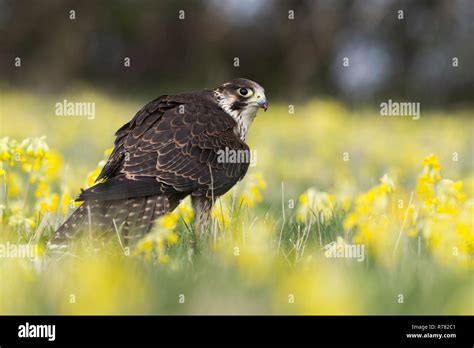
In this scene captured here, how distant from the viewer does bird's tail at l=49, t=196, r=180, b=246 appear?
16.0ft

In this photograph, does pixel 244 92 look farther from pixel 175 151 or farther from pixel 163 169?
pixel 163 169

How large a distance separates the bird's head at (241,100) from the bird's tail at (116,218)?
1.25m

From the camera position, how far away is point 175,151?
541cm

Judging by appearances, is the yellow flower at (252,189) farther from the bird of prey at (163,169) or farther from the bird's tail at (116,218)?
the bird's tail at (116,218)

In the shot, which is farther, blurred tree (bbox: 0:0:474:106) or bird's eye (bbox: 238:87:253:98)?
blurred tree (bbox: 0:0:474:106)

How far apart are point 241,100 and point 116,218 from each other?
64.7 inches

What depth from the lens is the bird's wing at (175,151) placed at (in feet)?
17.0

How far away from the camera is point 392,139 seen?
11578mm

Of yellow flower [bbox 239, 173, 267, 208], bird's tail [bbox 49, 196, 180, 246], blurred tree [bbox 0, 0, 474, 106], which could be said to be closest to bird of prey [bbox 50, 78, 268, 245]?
bird's tail [bbox 49, 196, 180, 246]

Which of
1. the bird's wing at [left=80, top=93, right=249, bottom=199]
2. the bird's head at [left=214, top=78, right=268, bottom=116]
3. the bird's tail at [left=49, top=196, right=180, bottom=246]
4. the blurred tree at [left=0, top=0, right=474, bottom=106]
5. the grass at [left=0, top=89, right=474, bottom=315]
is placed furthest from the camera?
the blurred tree at [left=0, top=0, right=474, bottom=106]

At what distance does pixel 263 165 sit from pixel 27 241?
4.07 meters

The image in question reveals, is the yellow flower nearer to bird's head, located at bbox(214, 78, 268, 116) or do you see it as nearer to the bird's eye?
bird's head, located at bbox(214, 78, 268, 116)

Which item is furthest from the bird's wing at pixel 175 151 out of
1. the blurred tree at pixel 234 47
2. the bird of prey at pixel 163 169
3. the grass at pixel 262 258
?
the blurred tree at pixel 234 47

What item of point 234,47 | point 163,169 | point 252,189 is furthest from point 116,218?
point 234,47
